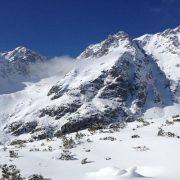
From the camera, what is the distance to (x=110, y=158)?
2645cm

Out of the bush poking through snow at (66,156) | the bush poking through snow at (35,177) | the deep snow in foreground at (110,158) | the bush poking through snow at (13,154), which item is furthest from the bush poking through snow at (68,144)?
the bush poking through snow at (35,177)

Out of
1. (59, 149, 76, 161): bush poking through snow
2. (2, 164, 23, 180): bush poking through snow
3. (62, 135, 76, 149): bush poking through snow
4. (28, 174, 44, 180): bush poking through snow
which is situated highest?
(62, 135, 76, 149): bush poking through snow

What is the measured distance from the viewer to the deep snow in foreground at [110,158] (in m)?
22.8

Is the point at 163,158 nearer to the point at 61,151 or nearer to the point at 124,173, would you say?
the point at 124,173

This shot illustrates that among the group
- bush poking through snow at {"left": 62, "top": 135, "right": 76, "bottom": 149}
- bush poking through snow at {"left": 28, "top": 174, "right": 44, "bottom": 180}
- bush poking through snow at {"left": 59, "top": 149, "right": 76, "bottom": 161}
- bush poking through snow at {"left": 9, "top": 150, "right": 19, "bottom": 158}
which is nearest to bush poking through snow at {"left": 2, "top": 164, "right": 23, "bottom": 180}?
bush poking through snow at {"left": 28, "top": 174, "right": 44, "bottom": 180}

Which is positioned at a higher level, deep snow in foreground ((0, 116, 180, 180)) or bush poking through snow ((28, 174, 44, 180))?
deep snow in foreground ((0, 116, 180, 180))

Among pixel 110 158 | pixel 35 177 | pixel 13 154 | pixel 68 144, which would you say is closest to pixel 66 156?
pixel 110 158

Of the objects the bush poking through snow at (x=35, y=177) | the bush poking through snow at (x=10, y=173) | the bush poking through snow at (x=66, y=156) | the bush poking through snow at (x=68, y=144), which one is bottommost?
the bush poking through snow at (x=35, y=177)

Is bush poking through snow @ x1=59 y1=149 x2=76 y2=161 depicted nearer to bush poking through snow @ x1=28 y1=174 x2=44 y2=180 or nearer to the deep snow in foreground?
the deep snow in foreground

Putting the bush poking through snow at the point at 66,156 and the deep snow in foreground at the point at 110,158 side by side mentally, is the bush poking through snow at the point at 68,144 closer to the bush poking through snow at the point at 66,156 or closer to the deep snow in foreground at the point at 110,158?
the deep snow in foreground at the point at 110,158

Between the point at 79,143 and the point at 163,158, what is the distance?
6.88 meters

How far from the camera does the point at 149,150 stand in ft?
91.6

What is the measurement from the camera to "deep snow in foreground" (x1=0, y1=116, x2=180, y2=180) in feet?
74.8

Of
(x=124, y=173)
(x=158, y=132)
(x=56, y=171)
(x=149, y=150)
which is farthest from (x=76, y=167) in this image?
(x=158, y=132)
